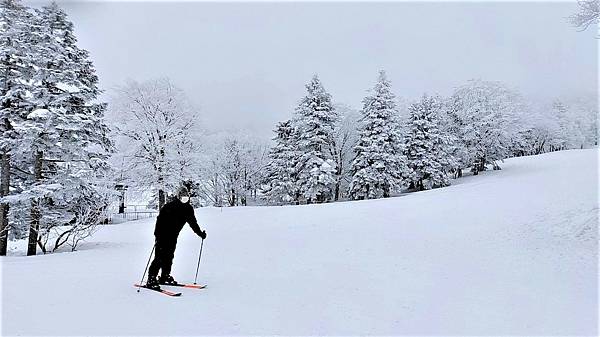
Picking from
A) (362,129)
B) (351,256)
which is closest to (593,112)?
(362,129)

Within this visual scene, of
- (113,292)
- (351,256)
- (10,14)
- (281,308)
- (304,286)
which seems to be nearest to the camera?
(281,308)

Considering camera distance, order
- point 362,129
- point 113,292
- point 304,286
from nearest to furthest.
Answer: point 113,292 → point 304,286 → point 362,129

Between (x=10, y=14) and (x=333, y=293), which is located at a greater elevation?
(x=10, y=14)

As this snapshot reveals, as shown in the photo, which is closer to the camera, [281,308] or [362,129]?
[281,308]

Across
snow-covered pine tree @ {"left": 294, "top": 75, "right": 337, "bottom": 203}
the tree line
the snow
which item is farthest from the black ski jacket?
the tree line

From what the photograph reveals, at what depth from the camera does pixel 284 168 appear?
1560 inches

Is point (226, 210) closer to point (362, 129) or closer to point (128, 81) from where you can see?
point (128, 81)

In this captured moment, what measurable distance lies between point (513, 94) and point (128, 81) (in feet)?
145

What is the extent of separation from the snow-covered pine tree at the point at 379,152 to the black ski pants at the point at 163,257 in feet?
90.0

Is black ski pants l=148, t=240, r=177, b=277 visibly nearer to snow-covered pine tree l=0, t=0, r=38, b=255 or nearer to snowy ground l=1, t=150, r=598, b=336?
snowy ground l=1, t=150, r=598, b=336

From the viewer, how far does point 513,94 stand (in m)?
49.9

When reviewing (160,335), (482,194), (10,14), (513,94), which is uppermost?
(513,94)

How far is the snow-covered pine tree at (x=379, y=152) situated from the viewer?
1348 inches

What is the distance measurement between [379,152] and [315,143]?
5.55 metres
